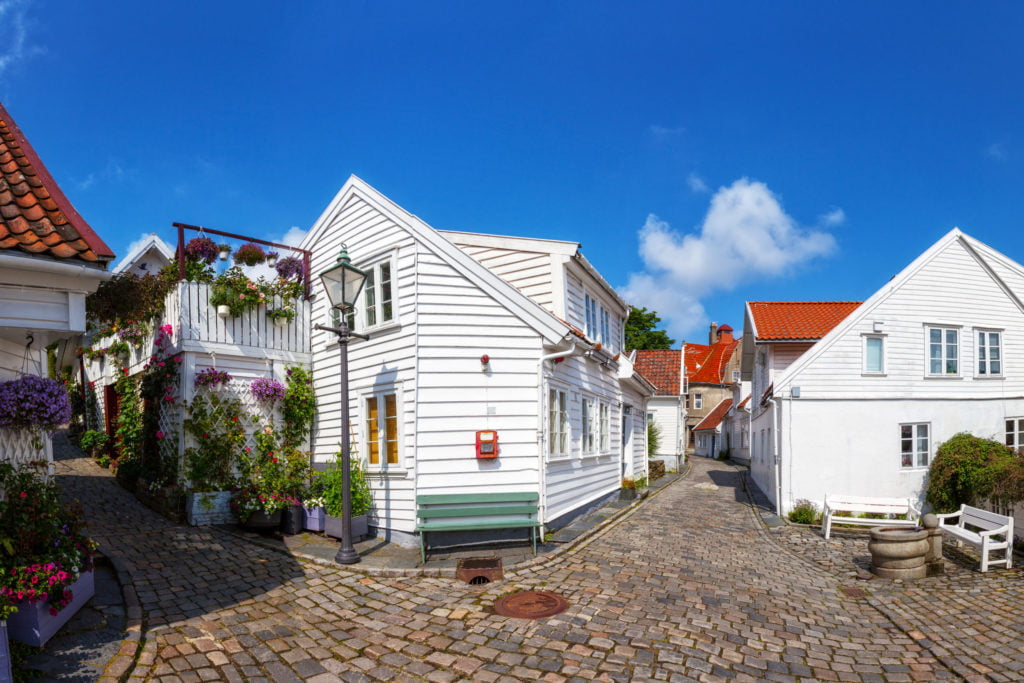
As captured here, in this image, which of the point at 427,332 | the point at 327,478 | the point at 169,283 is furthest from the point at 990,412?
the point at 169,283

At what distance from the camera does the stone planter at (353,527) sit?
9.82m

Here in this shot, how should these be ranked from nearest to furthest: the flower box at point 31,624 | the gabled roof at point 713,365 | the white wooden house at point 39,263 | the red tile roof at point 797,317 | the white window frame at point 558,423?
1. the white wooden house at point 39,263
2. the flower box at point 31,624
3. the white window frame at point 558,423
4. the red tile roof at point 797,317
5. the gabled roof at point 713,365

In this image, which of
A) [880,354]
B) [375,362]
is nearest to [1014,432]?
[880,354]

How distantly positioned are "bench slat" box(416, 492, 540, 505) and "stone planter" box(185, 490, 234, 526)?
418 centimetres

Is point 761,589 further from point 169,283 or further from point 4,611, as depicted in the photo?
point 169,283

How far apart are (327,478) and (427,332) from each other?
319 cm

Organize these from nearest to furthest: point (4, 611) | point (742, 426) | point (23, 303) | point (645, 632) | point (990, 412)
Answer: point (4, 611), point (23, 303), point (645, 632), point (990, 412), point (742, 426)

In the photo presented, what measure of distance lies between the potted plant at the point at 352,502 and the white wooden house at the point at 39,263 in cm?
491

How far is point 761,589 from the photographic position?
8344mm

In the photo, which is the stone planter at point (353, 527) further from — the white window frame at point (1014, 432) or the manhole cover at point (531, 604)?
the white window frame at point (1014, 432)

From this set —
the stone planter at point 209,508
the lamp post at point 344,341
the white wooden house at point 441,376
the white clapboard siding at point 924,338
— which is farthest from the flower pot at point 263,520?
the white clapboard siding at point 924,338

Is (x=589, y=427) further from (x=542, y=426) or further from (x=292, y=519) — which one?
(x=292, y=519)

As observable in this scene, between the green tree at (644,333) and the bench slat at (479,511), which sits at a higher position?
the green tree at (644,333)

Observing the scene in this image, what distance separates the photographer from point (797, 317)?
810 inches
